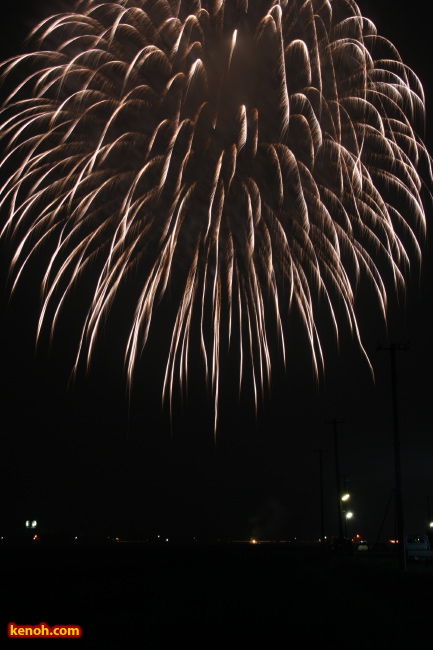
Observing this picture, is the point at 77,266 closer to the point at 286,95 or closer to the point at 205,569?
the point at 286,95

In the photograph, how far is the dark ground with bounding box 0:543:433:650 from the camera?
49.9ft

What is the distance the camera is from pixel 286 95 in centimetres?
2061

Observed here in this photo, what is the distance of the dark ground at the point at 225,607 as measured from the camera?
1522 centimetres

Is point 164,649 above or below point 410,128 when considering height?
below

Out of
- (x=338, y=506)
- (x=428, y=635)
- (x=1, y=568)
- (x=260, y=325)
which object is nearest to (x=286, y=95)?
(x=260, y=325)

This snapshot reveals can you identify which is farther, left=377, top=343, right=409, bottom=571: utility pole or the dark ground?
left=377, top=343, right=409, bottom=571: utility pole

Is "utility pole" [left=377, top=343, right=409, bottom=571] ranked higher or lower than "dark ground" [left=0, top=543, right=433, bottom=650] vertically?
higher

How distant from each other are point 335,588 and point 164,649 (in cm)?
1428

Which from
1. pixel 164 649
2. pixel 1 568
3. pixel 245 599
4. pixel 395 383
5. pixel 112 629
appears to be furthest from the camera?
pixel 395 383

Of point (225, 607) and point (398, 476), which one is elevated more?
point (398, 476)

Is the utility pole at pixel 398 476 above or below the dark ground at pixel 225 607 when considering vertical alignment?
above

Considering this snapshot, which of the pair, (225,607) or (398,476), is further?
(398,476)

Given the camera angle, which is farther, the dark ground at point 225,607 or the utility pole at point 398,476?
the utility pole at point 398,476

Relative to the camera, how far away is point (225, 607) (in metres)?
20.3
